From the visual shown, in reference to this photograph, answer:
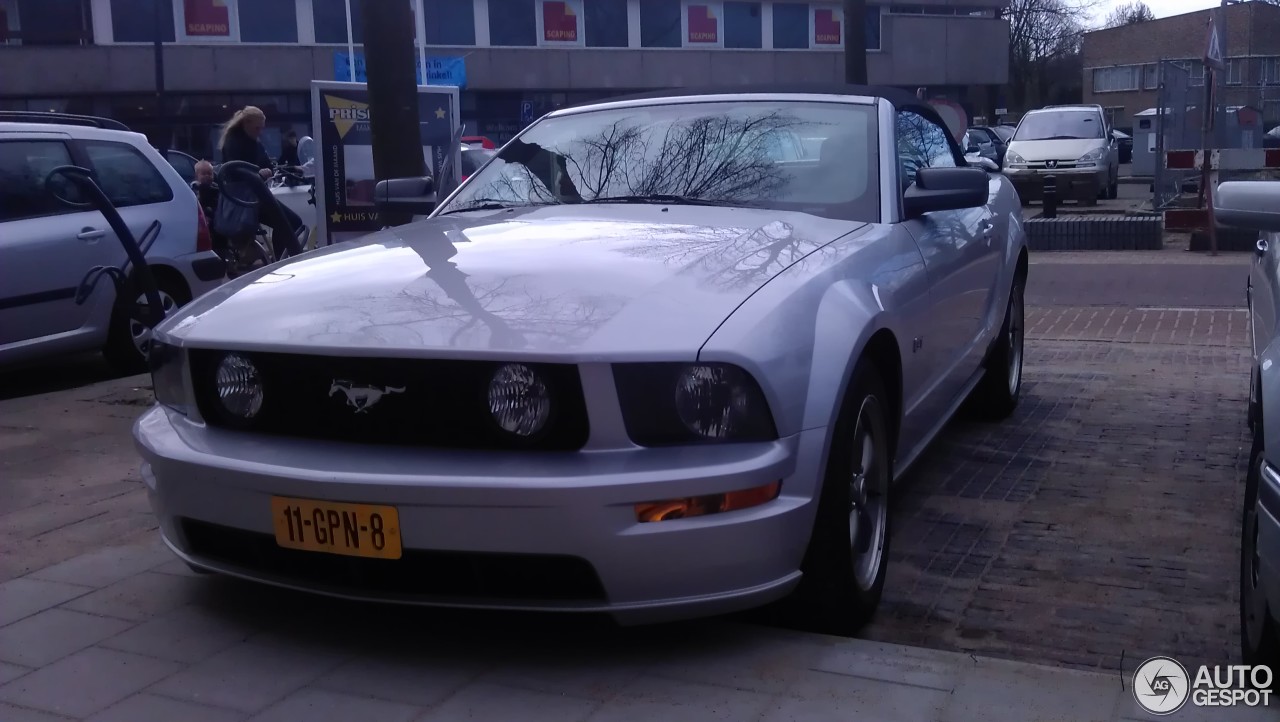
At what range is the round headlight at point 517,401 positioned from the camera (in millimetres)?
3141

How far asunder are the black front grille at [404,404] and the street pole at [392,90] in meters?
4.14

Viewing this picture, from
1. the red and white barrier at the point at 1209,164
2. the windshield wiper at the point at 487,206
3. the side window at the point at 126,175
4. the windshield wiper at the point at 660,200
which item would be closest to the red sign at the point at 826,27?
the red and white barrier at the point at 1209,164

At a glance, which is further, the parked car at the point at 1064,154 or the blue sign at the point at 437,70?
the blue sign at the point at 437,70

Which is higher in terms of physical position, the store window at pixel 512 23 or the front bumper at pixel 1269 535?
the store window at pixel 512 23

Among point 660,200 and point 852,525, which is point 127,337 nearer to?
point 660,200

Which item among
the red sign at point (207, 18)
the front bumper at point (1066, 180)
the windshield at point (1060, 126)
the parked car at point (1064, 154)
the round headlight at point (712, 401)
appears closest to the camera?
the round headlight at point (712, 401)

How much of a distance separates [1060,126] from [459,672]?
23.2 metres

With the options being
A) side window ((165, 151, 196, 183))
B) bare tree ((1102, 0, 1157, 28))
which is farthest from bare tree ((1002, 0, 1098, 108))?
side window ((165, 151, 196, 183))

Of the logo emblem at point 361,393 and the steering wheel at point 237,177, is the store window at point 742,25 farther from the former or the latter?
the logo emblem at point 361,393

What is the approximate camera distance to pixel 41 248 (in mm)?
7703

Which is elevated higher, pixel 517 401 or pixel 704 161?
pixel 704 161

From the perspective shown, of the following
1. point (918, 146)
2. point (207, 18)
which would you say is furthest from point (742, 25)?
point (918, 146)

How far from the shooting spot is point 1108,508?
495cm

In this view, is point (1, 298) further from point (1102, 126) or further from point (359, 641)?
point (1102, 126)
